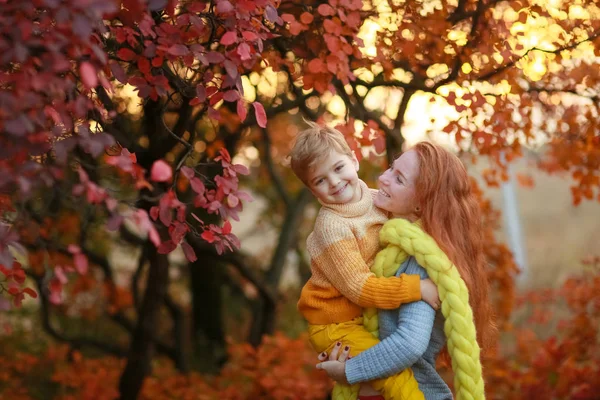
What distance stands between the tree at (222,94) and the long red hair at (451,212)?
62 centimetres

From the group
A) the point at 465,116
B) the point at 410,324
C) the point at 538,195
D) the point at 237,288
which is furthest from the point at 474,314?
the point at 538,195

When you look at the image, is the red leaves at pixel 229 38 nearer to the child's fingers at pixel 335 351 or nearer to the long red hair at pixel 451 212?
the long red hair at pixel 451 212

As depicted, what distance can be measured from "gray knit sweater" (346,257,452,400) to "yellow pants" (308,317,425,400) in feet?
0.15

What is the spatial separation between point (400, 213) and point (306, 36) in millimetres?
1016

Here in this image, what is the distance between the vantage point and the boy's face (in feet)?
9.07

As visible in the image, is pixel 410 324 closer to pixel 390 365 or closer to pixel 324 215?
pixel 390 365

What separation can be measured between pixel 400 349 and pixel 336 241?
0.42m

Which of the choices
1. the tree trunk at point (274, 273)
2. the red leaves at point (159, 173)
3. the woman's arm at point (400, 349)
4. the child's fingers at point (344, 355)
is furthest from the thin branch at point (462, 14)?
the tree trunk at point (274, 273)

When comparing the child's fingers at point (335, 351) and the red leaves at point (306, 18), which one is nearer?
the child's fingers at point (335, 351)

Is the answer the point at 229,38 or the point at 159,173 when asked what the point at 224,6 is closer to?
the point at 229,38

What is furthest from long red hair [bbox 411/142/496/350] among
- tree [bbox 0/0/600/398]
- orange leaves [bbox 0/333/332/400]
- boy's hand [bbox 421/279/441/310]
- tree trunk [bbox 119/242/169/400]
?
tree trunk [bbox 119/242/169/400]

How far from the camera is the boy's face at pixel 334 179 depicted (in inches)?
109

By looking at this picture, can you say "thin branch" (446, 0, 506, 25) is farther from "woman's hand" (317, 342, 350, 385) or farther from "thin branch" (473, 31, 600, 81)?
"woman's hand" (317, 342, 350, 385)

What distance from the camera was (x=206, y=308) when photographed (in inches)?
273
